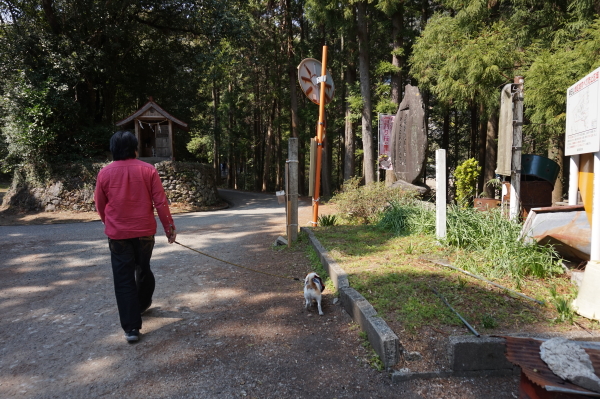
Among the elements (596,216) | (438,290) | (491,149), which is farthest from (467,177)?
(438,290)

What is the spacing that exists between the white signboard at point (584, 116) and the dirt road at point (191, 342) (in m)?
2.51

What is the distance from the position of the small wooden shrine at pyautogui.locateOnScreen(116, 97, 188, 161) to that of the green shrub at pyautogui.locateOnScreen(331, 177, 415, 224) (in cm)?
1135

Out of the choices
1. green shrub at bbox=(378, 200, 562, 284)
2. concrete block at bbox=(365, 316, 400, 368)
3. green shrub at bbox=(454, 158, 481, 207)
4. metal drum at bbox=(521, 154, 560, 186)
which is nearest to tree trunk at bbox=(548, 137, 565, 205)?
green shrub at bbox=(454, 158, 481, 207)

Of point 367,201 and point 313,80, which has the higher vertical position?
point 313,80

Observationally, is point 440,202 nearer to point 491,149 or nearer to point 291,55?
point 491,149

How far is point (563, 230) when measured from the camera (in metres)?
4.15

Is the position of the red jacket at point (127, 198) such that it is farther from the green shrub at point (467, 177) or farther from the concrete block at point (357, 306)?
the green shrub at point (467, 177)

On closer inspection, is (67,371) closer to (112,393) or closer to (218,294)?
(112,393)

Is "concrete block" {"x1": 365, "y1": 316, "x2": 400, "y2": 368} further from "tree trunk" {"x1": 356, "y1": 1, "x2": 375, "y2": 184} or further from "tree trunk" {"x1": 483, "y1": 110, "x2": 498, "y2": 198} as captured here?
"tree trunk" {"x1": 356, "y1": 1, "x2": 375, "y2": 184}

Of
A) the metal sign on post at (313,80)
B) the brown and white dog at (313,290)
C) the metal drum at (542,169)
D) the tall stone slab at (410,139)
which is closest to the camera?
the brown and white dog at (313,290)

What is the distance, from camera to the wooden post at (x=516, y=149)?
6094 millimetres

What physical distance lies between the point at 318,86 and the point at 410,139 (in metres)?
4.92

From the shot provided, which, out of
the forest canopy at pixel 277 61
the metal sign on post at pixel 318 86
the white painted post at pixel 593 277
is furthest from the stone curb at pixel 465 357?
the forest canopy at pixel 277 61

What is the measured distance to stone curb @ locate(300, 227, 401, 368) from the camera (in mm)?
2912
